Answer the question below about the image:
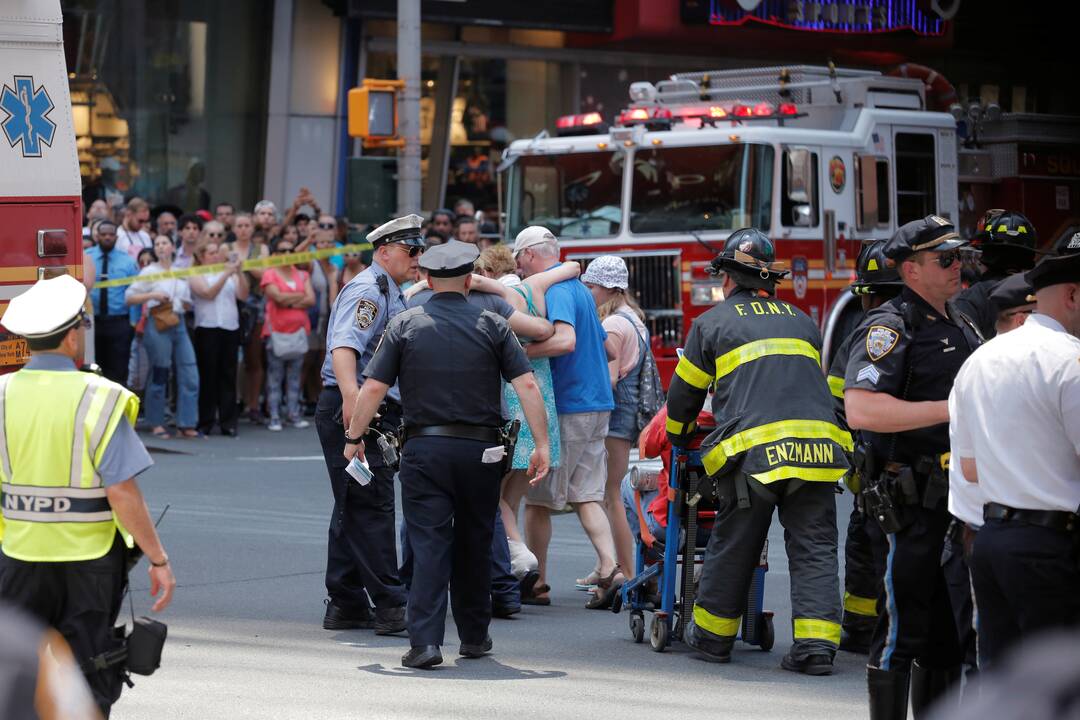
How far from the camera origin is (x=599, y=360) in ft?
30.3

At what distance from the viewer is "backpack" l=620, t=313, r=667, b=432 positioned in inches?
382

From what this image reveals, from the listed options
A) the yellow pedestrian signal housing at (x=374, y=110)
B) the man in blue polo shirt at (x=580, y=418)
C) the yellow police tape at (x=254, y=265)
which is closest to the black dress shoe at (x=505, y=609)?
the man in blue polo shirt at (x=580, y=418)

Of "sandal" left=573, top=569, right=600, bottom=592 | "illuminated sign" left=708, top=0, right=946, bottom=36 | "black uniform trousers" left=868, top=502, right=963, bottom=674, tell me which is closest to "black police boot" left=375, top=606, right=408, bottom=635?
"sandal" left=573, top=569, right=600, bottom=592

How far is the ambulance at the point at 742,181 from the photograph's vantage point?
15.9 metres

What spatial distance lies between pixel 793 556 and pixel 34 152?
497 cm

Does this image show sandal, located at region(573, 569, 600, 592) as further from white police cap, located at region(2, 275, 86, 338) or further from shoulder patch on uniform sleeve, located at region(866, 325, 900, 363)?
white police cap, located at region(2, 275, 86, 338)

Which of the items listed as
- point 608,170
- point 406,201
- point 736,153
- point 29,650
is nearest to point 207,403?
point 406,201

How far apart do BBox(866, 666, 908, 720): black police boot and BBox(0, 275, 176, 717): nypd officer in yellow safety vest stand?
2464mm

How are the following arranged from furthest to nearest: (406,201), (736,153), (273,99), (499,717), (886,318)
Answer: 1. (273,99)
2. (406,201)
3. (736,153)
4. (499,717)
5. (886,318)

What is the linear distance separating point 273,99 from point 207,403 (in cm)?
915

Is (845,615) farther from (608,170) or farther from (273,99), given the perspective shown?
(273,99)

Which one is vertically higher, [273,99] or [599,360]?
[273,99]

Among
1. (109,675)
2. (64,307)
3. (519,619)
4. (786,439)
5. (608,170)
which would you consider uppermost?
(608,170)

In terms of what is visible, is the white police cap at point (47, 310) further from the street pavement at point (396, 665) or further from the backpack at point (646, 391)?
the backpack at point (646, 391)
